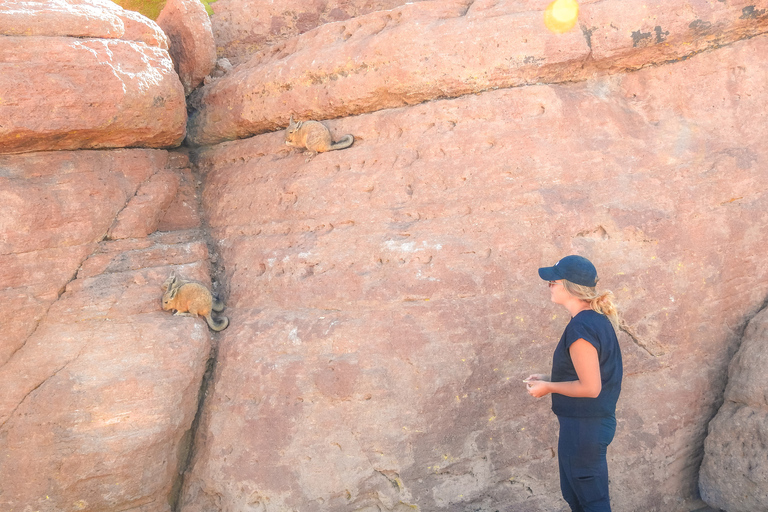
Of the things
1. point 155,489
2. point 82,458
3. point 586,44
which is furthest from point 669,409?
point 82,458

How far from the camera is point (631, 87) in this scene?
5117 mm

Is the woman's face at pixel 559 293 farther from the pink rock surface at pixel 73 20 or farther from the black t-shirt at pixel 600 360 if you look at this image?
the pink rock surface at pixel 73 20

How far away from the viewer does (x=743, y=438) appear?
423 cm

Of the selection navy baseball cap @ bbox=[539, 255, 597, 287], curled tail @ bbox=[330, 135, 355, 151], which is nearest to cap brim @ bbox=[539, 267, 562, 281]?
navy baseball cap @ bbox=[539, 255, 597, 287]

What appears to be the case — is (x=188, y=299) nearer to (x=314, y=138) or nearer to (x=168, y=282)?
(x=168, y=282)

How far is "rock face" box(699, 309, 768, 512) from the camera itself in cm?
409

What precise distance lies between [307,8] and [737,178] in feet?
16.5

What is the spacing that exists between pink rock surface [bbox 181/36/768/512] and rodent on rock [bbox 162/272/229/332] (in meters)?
0.24

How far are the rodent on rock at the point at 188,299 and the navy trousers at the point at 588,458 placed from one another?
297 centimetres

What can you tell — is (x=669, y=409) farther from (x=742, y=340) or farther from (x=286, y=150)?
(x=286, y=150)

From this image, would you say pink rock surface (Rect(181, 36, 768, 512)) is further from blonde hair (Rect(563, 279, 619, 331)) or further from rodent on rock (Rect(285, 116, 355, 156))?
blonde hair (Rect(563, 279, 619, 331))

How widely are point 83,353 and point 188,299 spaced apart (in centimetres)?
86

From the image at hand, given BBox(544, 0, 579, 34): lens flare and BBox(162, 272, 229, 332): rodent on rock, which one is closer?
BBox(162, 272, 229, 332): rodent on rock

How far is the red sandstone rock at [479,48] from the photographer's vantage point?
490 cm
